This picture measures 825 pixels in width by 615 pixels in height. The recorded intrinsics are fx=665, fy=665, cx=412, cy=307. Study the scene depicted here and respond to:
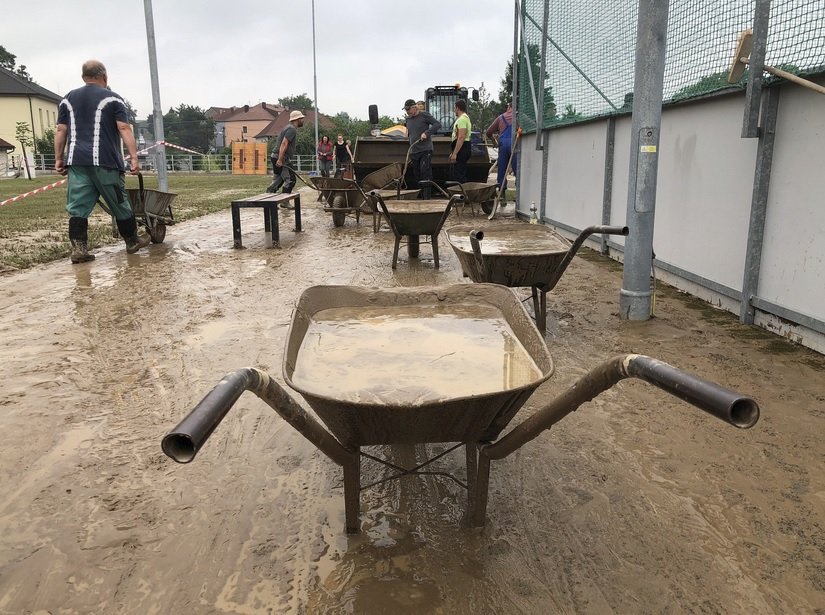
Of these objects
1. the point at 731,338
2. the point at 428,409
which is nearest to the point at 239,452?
the point at 428,409

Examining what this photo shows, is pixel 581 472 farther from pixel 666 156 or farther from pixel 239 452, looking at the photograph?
pixel 666 156

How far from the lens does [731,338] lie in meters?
4.19

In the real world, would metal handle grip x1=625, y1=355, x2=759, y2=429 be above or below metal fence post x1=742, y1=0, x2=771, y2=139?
below

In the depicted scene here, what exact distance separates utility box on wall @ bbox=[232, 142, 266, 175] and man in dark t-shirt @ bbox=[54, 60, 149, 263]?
34193 mm

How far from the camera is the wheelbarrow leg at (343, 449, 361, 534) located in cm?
212

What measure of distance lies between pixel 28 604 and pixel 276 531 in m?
0.73

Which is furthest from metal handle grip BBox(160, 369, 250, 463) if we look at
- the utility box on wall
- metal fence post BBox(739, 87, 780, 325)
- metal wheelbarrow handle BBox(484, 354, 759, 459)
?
the utility box on wall

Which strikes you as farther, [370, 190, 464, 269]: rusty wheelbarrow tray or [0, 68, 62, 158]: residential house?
[0, 68, 62, 158]: residential house

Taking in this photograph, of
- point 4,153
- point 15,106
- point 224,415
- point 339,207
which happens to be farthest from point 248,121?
point 224,415

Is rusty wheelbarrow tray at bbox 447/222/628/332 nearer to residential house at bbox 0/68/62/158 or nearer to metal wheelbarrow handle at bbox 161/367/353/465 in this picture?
Result: metal wheelbarrow handle at bbox 161/367/353/465

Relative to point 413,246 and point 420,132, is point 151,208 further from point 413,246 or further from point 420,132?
point 420,132

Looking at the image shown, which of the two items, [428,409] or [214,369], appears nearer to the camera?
[428,409]


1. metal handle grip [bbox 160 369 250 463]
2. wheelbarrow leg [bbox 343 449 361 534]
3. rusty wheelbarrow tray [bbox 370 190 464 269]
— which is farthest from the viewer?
rusty wheelbarrow tray [bbox 370 190 464 269]

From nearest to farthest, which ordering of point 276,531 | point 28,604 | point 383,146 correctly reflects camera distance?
point 28,604 < point 276,531 < point 383,146
